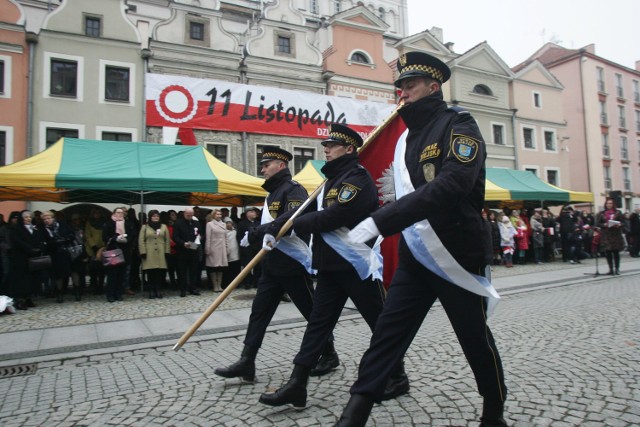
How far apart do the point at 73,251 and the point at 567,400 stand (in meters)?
8.89

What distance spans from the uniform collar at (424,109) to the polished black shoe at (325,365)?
2265 millimetres

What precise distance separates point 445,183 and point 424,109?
0.59 meters

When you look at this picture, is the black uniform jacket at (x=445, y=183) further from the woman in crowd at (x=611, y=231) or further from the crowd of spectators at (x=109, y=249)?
the woman in crowd at (x=611, y=231)

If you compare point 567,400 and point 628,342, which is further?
point 628,342

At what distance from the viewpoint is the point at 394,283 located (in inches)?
103

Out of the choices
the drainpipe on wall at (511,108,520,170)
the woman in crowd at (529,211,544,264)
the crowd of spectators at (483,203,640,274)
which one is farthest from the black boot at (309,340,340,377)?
the drainpipe on wall at (511,108,520,170)

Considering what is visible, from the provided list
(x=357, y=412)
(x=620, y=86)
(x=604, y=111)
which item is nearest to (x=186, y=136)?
(x=357, y=412)

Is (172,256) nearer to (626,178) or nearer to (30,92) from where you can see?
(30,92)

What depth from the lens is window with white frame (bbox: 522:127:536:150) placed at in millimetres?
29895

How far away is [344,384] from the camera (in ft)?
11.7

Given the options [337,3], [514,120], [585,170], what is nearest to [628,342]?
[514,120]

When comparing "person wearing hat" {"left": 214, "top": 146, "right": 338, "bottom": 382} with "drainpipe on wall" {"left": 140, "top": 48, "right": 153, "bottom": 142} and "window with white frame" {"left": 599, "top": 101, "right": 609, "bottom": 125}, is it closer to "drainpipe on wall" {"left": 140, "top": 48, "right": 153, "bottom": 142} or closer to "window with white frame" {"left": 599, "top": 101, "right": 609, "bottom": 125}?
"drainpipe on wall" {"left": 140, "top": 48, "right": 153, "bottom": 142}

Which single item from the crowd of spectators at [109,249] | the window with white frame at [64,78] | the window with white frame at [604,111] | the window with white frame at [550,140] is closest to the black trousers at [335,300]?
the crowd of spectators at [109,249]

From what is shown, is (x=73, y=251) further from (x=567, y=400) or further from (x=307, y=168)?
(x=567, y=400)
